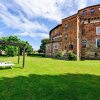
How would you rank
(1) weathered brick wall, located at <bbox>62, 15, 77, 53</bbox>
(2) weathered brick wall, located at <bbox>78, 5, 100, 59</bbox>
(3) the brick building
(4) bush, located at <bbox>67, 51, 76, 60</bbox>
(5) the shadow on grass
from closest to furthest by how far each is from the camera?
(5) the shadow on grass
(4) bush, located at <bbox>67, 51, 76, 60</bbox>
(3) the brick building
(1) weathered brick wall, located at <bbox>62, 15, 77, 53</bbox>
(2) weathered brick wall, located at <bbox>78, 5, 100, 59</bbox>

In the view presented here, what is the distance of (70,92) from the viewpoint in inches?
380

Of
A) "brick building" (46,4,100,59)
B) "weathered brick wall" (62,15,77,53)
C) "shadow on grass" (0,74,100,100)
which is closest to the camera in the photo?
"shadow on grass" (0,74,100,100)

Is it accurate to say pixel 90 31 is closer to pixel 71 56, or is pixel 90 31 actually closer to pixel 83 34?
pixel 83 34

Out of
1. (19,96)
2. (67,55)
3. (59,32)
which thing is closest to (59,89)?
(19,96)

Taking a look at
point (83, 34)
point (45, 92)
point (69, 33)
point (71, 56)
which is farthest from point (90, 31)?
point (45, 92)

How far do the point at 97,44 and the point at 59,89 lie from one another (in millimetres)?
31742

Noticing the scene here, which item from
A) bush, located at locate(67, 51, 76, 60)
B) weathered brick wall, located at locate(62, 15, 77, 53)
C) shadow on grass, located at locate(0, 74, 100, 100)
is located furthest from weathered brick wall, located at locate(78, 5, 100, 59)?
shadow on grass, located at locate(0, 74, 100, 100)

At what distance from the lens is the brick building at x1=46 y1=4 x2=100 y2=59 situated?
39969 mm

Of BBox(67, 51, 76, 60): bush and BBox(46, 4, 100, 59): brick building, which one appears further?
BBox(46, 4, 100, 59): brick building

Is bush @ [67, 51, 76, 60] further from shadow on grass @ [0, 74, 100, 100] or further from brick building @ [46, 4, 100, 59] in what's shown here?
shadow on grass @ [0, 74, 100, 100]

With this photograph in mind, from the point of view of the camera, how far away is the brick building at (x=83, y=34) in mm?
39969

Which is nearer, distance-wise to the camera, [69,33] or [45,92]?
[45,92]

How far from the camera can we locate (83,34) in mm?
41906

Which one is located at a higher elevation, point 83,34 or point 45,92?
point 83,34
